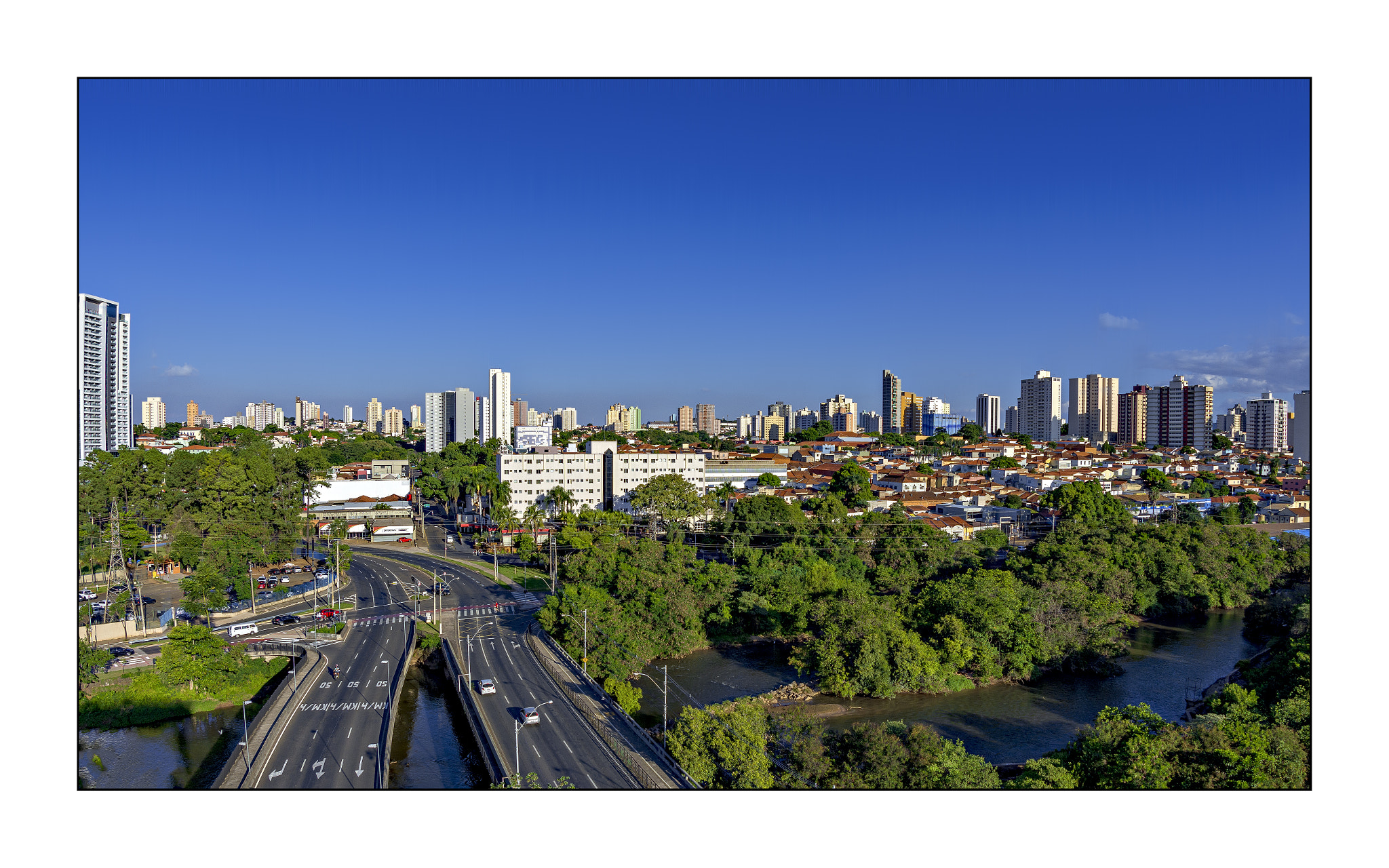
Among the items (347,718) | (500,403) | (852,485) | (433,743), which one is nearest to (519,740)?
(433,743)

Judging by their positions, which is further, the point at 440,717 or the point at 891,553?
the point at 891,553

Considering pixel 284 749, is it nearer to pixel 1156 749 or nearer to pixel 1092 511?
pixel 1156 749

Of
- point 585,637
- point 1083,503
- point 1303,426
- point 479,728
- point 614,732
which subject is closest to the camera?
point 1303,426

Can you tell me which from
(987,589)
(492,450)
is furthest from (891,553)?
(492,450)

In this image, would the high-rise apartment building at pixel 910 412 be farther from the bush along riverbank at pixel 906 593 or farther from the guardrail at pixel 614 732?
the guardrail at pixel 614 732

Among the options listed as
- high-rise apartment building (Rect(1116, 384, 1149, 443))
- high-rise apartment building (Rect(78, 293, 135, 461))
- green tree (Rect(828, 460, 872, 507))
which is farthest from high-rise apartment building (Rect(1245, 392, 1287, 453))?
high-rise apartment building (Rect(78, 293, 135, 461))

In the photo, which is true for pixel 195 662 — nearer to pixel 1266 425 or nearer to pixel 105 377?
pixel 105 377
